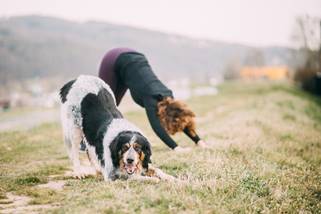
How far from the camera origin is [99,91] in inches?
361

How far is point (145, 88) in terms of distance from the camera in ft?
34.6

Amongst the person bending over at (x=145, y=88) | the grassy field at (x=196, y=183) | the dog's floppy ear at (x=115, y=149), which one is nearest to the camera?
the grassy field at (x=196, y=183)

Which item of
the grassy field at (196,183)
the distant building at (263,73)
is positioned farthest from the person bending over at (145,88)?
the distant building at (263,73)

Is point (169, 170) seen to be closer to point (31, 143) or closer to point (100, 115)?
point (100, 115)

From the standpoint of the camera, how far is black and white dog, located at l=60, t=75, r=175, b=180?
7.65 metres

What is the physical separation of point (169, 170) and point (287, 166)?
2.76m

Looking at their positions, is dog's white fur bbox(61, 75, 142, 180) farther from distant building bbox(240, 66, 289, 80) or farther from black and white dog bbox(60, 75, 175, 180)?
distant building bbox(240, 66, 289, 80)

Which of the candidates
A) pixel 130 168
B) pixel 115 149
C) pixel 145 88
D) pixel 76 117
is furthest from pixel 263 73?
pixel 115 149

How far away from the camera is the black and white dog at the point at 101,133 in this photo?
301 inches

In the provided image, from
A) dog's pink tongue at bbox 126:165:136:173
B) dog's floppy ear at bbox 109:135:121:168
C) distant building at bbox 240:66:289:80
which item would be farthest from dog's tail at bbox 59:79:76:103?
distant building at bbox 240:66:289:80

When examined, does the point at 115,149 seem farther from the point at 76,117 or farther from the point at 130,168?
the point at 76,117

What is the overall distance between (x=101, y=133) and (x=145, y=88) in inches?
95.8

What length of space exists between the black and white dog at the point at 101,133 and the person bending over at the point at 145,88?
129 centimetres

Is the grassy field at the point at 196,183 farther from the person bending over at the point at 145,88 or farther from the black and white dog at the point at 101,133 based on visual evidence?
the person bending over at the point at 145,88
